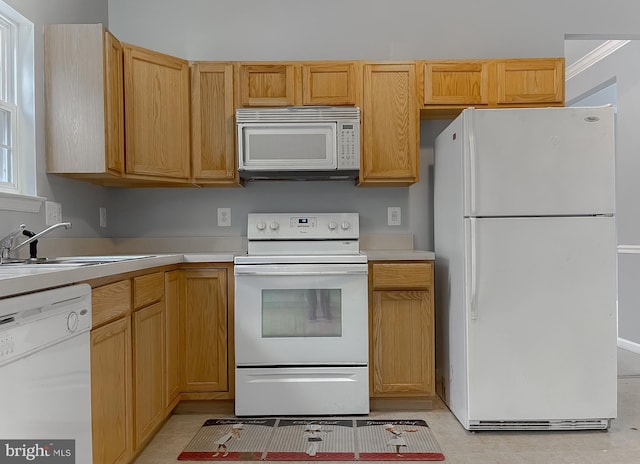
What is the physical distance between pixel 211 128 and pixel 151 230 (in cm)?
83

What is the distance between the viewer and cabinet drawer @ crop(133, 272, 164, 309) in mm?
2117

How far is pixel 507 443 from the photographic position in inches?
93.3

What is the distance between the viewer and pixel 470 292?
8.02ft

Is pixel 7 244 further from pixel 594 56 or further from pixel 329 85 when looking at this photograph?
pixel 594 56

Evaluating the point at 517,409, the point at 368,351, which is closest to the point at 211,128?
the point at 368,351

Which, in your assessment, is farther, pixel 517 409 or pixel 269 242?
pixel 269 242

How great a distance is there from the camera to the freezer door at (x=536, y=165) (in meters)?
2.40

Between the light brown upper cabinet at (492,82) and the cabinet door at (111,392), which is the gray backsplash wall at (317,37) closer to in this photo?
the light brown upper cabinet at (492,82)

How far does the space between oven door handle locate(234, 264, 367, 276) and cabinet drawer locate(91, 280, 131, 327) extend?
30.3 inches

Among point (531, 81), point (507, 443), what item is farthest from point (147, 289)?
point (531, 81)

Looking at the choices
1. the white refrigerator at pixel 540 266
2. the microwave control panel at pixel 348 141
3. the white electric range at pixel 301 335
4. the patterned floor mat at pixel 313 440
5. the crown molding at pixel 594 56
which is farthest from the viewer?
the crown molding at pixel 594 56

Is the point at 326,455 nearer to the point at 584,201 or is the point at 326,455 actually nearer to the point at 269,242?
the point at 269,242

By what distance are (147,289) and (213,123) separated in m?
1.21

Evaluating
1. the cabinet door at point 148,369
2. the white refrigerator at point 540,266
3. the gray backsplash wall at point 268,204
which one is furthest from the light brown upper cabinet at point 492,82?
the cabinet door at point 148,369
